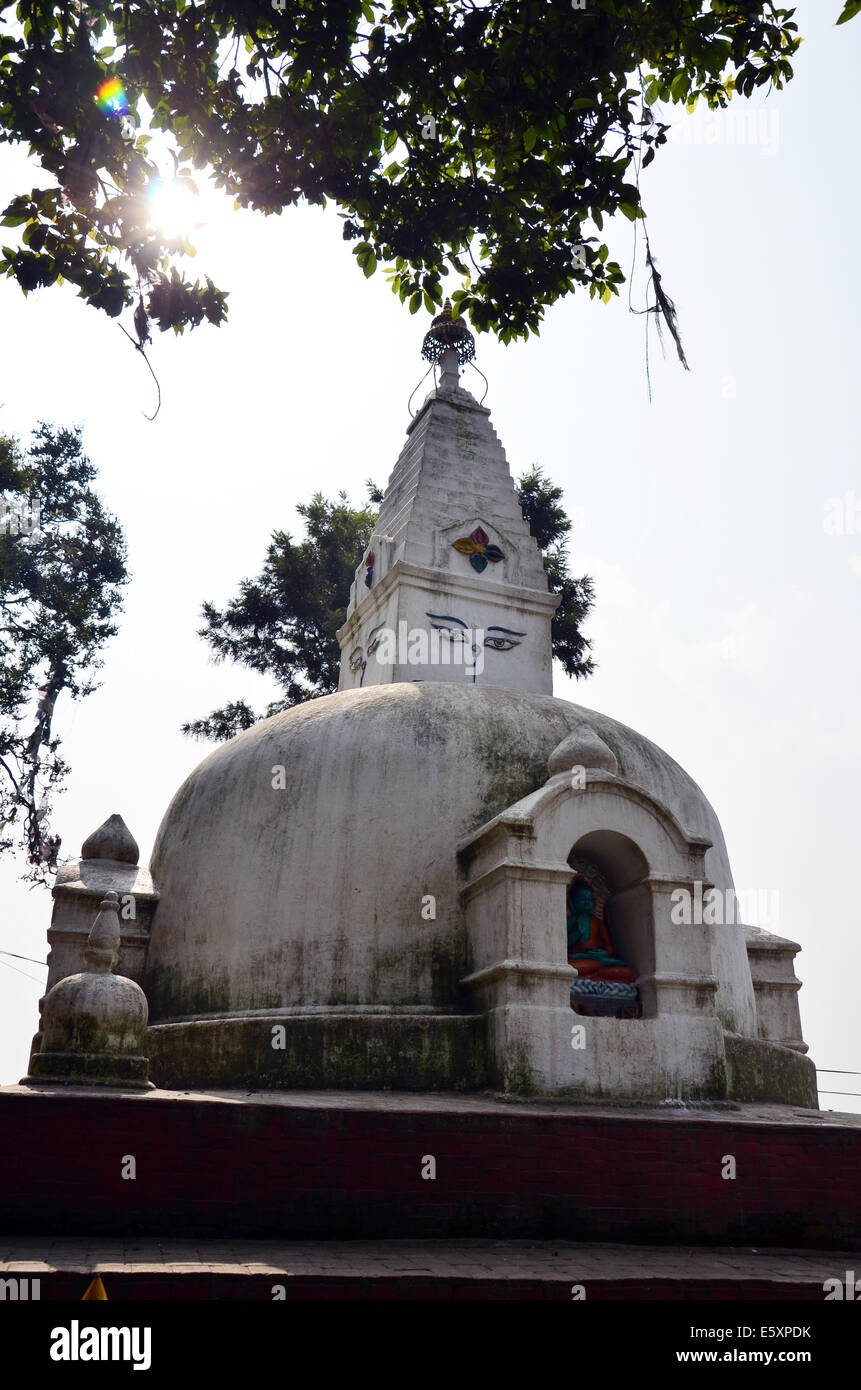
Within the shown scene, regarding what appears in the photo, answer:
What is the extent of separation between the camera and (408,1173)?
6.88 meters

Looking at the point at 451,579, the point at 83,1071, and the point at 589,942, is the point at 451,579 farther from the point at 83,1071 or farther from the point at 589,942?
the point at 83,1071

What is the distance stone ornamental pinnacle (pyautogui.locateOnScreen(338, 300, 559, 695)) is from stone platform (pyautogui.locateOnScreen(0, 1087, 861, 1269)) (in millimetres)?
7654

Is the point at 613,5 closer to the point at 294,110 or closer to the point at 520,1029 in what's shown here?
the point at 294,110

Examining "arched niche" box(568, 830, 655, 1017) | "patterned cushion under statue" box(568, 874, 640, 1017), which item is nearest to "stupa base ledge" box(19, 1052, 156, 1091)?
"patterned cushion under statue" box(568, 874, 640, 1017)

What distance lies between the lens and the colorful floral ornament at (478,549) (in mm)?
15232

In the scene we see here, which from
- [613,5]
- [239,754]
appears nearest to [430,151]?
[613,5]

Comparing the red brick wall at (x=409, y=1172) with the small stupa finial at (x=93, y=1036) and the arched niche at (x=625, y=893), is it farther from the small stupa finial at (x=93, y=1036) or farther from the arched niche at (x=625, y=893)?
the arched niche at (x=625, y=893)

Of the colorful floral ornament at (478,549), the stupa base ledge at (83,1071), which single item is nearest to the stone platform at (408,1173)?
the stupa base ledge at (83,1071)

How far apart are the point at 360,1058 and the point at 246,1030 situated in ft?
3.58

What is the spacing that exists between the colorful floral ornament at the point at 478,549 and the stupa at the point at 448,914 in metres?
3.85

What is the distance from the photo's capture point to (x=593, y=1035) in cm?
881

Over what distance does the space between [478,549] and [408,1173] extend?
9.88 metres

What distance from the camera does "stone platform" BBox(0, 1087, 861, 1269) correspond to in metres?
6.44

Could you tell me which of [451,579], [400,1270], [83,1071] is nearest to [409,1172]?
[400,1270]
